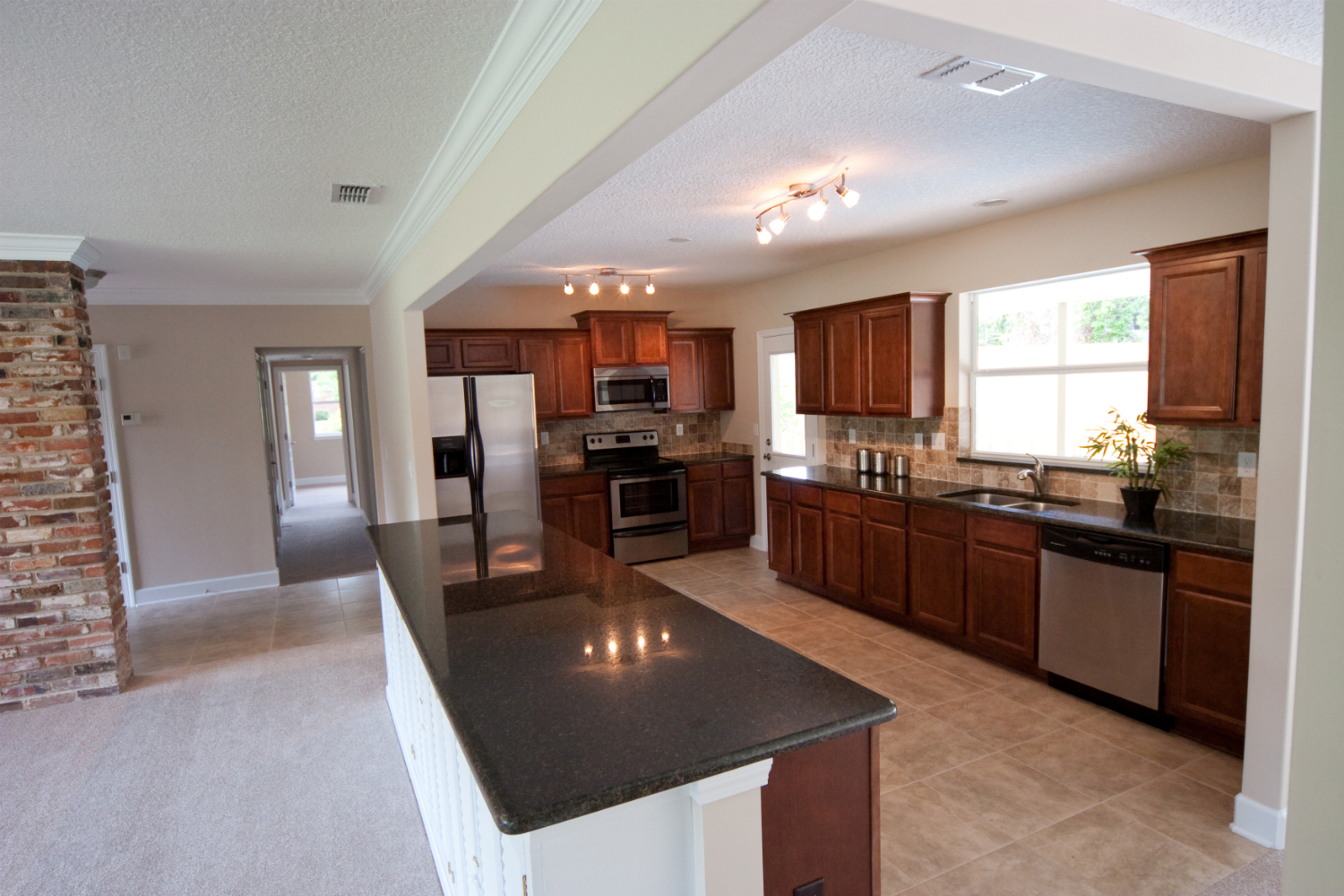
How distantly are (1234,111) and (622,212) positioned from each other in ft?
8.20

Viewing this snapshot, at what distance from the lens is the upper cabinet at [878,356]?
4574mm

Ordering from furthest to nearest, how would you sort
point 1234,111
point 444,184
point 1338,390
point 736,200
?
point 736,200
point 444,184
point 1234,111
point 1338,390

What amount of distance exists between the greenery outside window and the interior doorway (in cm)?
1

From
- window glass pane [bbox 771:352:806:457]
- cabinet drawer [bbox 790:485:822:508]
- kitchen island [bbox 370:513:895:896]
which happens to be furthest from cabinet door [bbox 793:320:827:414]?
kitchen island [bbox 370:513:895:896]

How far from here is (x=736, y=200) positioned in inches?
140

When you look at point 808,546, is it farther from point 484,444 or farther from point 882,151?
point 882,151

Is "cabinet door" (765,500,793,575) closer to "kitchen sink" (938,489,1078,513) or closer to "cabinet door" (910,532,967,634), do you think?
"cabinet door" (910,532,967,634)

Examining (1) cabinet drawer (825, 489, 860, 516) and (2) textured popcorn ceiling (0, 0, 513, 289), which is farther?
(1) cabinet drawer (825, 489, 860, 516)

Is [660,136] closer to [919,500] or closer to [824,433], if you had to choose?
[919,500]

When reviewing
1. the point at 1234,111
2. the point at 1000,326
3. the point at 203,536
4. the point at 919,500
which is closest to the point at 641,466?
the point at 919,500

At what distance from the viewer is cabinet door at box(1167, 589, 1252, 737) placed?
2814mm

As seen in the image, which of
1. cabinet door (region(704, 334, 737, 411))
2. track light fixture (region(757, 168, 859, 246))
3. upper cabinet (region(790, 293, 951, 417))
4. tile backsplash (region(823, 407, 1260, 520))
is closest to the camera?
track light fixture (region(757, 168, 859, 246))

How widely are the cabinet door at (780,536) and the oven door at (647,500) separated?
42.4 inches

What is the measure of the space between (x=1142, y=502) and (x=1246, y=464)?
0.43 metres
